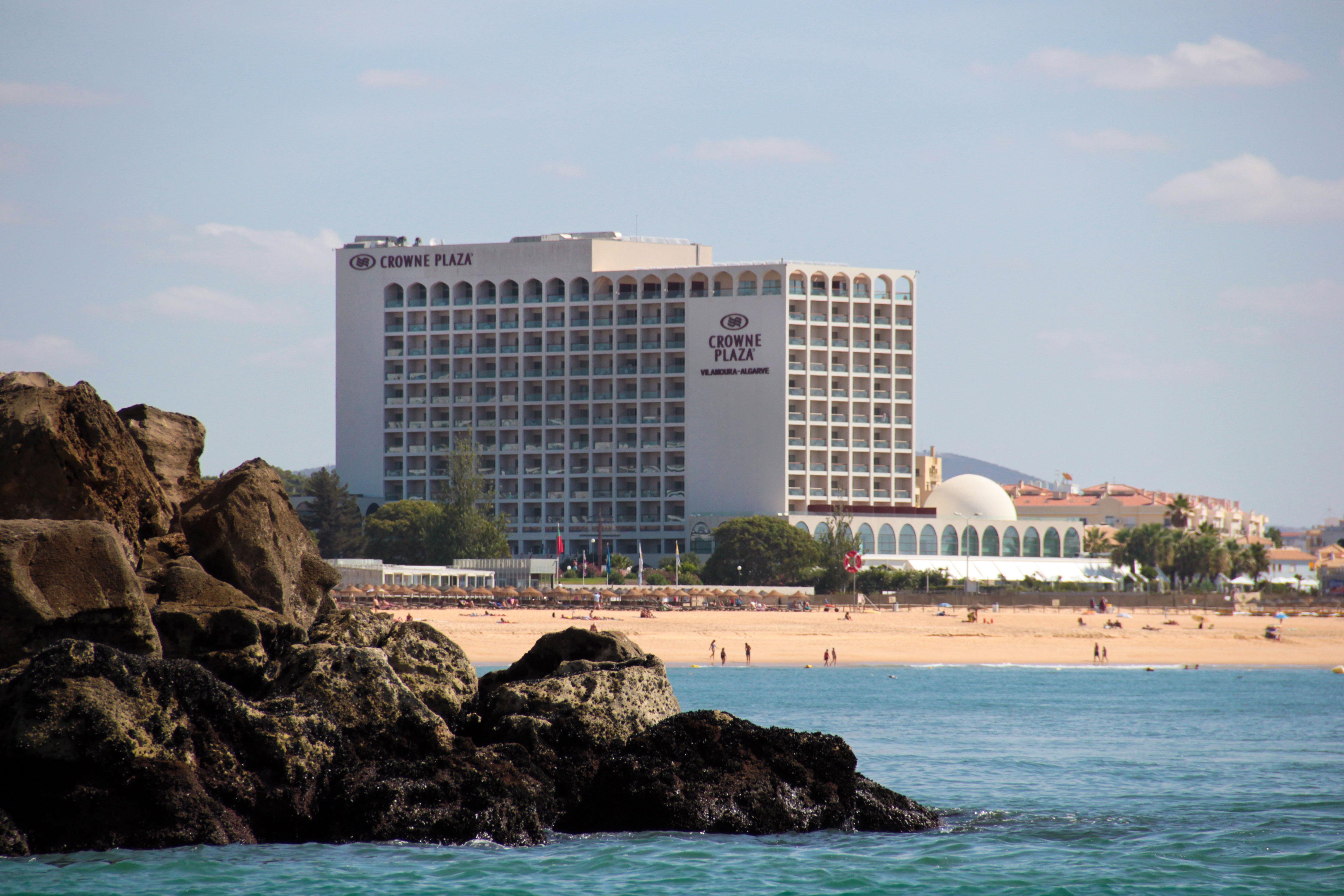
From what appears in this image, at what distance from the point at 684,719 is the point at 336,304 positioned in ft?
425

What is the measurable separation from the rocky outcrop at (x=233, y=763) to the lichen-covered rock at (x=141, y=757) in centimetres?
1

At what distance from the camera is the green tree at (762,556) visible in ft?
378

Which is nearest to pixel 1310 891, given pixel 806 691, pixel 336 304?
pixel 806 691

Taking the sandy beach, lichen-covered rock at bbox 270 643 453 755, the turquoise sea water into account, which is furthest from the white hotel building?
lichen-covered rock at bbox 270 643 453 755

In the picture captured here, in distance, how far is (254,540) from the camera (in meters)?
19.2

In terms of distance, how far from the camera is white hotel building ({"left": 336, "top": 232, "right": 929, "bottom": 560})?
427 feet

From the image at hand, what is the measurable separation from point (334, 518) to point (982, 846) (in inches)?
4412

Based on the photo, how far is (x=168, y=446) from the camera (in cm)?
2181

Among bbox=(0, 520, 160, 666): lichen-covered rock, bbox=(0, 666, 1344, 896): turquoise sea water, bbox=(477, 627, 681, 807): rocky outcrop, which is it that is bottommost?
bbox=(0, 666, 1344, 896): turquoise sea water

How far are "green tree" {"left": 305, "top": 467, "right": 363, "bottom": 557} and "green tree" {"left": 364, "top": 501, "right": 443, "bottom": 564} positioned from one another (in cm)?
146

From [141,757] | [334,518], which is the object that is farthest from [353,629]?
[334,518]

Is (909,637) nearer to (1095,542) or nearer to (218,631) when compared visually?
(218,631)

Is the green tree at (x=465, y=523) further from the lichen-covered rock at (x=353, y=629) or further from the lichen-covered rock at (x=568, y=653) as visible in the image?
the lichen-covered rock at (x=353, y=629)

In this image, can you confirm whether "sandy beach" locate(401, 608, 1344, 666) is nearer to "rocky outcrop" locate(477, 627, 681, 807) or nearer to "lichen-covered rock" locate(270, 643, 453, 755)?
"rocky outcrop" locate(477, 627, 681, 807)
